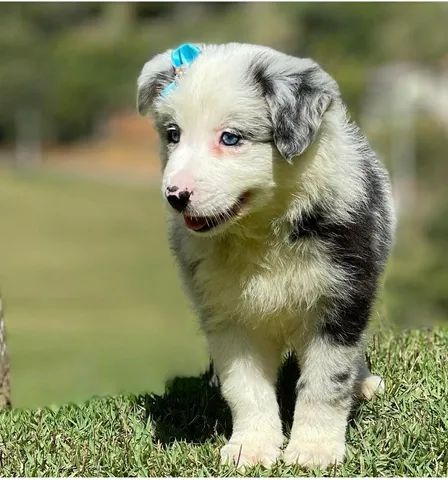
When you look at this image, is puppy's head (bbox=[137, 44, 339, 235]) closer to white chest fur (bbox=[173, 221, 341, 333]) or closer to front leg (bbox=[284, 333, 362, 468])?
white chest fur (bbox=[173, 221, 341, 333])

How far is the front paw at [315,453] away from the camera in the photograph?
451 cm

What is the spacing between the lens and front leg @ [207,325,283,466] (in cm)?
469

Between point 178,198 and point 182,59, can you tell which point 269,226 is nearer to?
point 178,198

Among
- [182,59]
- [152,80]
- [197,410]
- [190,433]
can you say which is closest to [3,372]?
[197,410]

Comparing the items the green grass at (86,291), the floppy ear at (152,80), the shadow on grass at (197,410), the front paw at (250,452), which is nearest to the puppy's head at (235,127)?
the floppy ear at (152,80)

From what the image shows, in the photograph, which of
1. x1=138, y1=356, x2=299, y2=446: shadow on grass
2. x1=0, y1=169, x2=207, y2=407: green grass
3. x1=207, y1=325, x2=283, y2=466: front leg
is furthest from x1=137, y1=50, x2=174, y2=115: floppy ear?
x1=0, y1=169, x2=207, y2=407: green grass

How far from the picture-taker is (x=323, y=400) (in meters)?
4.61

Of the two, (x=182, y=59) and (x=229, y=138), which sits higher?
(x=182, y=59)

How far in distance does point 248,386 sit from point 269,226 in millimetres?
766

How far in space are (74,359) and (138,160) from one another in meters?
27.5

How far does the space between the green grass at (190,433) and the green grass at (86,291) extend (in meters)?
6.40

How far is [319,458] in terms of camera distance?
4512 mm

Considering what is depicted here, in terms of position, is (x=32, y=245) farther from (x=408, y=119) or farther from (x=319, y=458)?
(x=319, y=458)

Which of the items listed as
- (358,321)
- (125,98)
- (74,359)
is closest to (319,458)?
(358,321)
